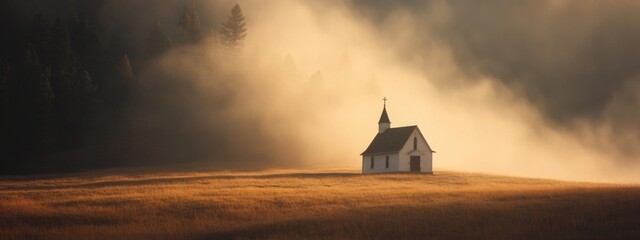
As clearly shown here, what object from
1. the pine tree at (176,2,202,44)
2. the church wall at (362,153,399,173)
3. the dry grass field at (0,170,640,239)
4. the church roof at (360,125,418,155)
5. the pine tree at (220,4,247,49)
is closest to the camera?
the dry grass field at (0,170,640,239)

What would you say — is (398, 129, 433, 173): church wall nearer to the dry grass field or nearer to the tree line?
the dry grass field

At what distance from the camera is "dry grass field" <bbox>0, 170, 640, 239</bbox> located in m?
30.6

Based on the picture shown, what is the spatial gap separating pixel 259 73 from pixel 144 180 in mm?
49696

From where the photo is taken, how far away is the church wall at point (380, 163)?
251 feet

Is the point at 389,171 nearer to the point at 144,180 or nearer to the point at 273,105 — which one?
the point at 144,180

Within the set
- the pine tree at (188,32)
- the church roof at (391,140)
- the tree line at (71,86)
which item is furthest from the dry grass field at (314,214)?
the pine tree at (188,32)

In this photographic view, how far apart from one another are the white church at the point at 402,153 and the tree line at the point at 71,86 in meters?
37.7

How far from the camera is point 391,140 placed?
262 ft

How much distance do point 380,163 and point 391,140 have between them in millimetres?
2995

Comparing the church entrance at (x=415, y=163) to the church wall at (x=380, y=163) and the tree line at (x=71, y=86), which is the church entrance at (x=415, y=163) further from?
the tree line at (x=71, y=86)

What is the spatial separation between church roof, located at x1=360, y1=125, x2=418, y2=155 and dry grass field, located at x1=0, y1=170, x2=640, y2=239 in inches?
1005

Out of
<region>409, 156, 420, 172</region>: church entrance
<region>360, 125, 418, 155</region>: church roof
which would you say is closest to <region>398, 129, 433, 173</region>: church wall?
<region>409, 156, 420, 172</region>: church entrance

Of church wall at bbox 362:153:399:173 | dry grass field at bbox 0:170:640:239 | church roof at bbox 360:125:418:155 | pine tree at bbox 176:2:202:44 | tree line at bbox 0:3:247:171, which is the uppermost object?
pine tree at bbox 176:2:202:44

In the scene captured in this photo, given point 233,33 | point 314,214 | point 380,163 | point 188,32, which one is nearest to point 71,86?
point 188,32
